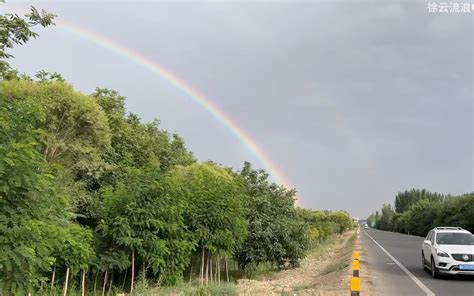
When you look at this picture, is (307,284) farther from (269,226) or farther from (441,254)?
(269,226)

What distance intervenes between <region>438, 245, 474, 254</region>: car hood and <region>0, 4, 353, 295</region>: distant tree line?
684 cm

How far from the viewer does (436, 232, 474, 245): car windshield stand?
15.8m

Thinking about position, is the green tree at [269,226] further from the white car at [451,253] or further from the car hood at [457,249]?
the car hood at [457,249]

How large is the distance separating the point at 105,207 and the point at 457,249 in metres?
11.1

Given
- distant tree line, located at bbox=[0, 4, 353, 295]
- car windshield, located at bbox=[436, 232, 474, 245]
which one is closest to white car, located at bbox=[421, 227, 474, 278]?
car windshield, located at bbox=[436, 232, 474, 245]

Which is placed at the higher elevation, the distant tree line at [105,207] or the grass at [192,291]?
the distant tree line at [105,207]

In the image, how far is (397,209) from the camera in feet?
581

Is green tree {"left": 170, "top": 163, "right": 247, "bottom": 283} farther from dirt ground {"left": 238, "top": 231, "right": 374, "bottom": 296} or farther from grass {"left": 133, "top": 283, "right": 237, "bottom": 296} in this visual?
grass {"left": 133, "top": 283, "right": 237, "bottom": 296}

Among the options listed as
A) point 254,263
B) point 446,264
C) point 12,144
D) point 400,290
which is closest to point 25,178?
point 12,144

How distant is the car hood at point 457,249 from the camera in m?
14.8

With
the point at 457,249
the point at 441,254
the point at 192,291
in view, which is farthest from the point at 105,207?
the point at 457,249

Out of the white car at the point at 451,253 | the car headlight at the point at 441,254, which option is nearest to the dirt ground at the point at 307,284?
the white car at the point at 451,253

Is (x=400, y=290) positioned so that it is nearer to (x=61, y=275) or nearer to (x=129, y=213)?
(x=129, y=213)

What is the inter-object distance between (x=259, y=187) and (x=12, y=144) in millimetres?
17690
